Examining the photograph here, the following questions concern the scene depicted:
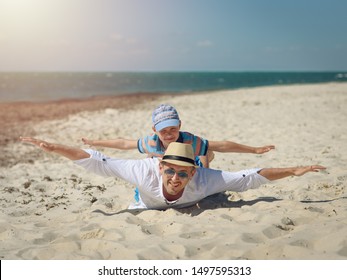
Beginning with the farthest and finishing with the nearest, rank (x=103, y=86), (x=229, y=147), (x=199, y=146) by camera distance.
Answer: (x=103, y=86) < (x=229, y=147) < (x=199, y=146)

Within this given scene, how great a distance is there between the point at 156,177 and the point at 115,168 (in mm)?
420

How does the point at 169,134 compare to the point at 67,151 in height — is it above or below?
above

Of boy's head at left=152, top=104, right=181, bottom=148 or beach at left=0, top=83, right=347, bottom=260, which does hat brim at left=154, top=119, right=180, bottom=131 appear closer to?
boy's head at left=152, top=104, right=181, bottom=148

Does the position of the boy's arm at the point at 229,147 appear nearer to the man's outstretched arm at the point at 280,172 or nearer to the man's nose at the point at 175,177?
the man's outstretched arm at the point at 280,172

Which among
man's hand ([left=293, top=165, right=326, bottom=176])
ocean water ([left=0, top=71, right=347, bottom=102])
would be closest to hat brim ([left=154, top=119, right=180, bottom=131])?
man's hand ([left=293, top=165, right=326, bottom=176])

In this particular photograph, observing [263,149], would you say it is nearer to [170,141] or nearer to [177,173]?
[170,141]

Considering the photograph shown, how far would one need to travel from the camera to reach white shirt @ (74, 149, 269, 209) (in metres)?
3.86

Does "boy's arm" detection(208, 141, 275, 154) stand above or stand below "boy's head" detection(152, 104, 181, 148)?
below

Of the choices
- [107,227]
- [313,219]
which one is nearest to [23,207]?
[107,227]

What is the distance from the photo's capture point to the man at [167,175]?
3.77 meters

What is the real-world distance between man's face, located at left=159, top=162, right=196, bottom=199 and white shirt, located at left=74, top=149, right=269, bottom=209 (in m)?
0.14

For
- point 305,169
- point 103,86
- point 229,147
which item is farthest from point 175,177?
point 103,86

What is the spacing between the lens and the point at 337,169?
5461mm

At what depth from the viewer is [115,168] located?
12.7 feet
